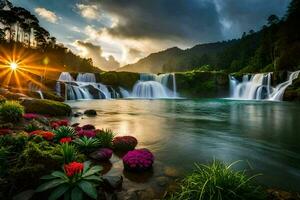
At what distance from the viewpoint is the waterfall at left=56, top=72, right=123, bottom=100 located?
44.5 metres

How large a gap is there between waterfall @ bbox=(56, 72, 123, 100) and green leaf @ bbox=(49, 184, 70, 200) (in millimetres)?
41043

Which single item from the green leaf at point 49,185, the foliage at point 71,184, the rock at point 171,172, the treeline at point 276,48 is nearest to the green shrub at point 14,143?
the foliage at point 71,184

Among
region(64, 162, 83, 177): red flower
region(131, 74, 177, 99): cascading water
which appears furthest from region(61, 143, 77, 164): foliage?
region(131, 74, 177, 99): cascading water

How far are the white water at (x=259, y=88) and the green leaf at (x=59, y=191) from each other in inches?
1880

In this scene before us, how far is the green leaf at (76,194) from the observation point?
4433 millimetres

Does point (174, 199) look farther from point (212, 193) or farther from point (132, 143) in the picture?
point (132, 143)

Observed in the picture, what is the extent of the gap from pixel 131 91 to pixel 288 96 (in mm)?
36230

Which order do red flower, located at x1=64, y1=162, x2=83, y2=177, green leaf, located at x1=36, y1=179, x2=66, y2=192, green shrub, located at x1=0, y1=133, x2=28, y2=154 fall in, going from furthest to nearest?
green shrub, located at x1=0, y1=133, x2=28, y2=154
red flower, located at x1=64, y1=162, x2=83, y2=177
green leaf, located at x1=36, y1=179, x2=66, y2=192

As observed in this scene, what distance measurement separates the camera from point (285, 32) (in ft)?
216

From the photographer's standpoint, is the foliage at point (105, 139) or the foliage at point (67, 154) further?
the foliage at point (105, 139)

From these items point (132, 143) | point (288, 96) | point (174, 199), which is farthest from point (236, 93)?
point (174, 199)

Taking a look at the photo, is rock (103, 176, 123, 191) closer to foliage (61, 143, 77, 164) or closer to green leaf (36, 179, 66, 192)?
foliage (61, 143, 77, 164)

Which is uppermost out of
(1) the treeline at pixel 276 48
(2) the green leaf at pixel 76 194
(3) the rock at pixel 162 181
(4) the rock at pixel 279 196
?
(1) the treeline at pixel 276 48

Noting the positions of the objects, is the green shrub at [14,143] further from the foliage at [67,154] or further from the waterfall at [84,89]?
the waterfall at [84,89]
